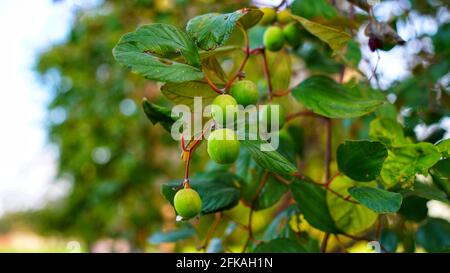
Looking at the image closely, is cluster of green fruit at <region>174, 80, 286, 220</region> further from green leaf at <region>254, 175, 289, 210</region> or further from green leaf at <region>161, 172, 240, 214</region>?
green leaf at <region>254, 175, 289, 210</region>

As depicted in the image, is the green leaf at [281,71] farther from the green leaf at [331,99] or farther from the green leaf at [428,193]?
the green leaf at [428,193]

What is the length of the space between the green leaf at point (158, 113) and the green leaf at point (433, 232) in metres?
0.69

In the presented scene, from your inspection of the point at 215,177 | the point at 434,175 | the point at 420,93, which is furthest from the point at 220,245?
the point at 420,93

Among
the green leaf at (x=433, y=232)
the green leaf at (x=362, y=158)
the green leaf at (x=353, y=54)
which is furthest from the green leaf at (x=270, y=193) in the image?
the green leaf at (x=433, y=232)

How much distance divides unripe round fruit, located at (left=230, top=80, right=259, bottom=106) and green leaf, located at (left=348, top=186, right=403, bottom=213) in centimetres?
19

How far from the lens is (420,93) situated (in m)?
1.21

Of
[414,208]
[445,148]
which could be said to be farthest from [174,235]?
[445,148]

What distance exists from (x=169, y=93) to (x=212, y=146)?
0.45 ft

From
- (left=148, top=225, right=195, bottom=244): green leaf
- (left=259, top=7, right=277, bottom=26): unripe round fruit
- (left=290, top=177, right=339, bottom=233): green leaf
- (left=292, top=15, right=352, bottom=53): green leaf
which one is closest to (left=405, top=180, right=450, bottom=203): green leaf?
(left=290, top=177, right=339, bottom=233): green leaf

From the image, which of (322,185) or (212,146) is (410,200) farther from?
(212,146)

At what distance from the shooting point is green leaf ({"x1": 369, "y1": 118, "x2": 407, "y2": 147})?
69 centimetres

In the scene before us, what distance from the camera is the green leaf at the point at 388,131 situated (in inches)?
27.0

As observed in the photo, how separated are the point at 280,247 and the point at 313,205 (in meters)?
0.08

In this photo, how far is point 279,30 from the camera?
74cm
